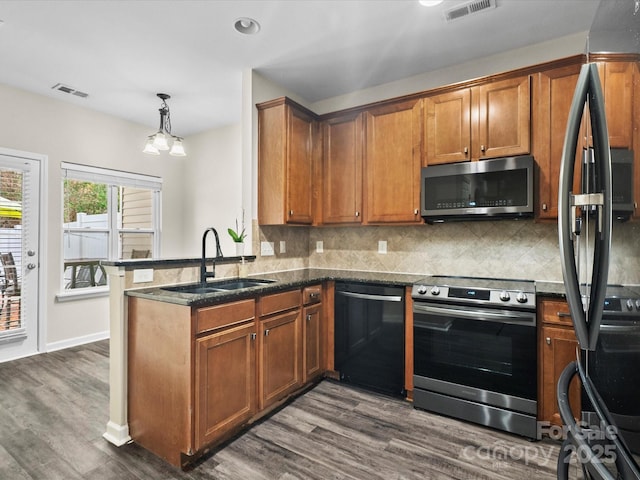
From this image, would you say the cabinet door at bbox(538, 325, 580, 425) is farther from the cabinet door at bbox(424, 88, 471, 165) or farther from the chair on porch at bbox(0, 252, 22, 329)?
the chair on porch at bbox(0, 252, 22, 329)

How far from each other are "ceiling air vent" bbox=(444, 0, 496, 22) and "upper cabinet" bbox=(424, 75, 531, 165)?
51 cm

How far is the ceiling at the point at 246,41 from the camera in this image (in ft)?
7.82

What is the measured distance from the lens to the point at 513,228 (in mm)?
2859

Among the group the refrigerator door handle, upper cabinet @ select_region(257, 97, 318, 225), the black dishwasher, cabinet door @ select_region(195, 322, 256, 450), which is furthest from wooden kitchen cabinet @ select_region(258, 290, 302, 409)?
the refrigerator door handle

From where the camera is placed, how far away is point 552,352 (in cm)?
219

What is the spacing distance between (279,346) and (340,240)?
4.91 feet

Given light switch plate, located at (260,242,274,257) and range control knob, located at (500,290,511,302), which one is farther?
light switch plate, located at (260,242,274,257)

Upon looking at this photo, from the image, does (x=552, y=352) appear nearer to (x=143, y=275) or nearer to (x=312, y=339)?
(x=312, y=339)

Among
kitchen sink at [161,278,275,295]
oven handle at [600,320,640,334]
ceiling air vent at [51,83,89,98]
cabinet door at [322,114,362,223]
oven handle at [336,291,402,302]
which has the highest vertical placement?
ceiling air vent at [51,83,89,98]

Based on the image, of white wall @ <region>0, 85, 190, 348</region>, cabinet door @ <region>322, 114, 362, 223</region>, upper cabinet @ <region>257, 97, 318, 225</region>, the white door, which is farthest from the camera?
white wall @ <region>0, 85, 190, 348</region>

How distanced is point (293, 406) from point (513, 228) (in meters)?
2.29

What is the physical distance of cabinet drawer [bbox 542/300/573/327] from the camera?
7.10 feet

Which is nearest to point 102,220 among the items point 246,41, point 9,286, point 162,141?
point 9,286

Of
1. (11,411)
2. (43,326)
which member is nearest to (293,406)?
(11,411)
